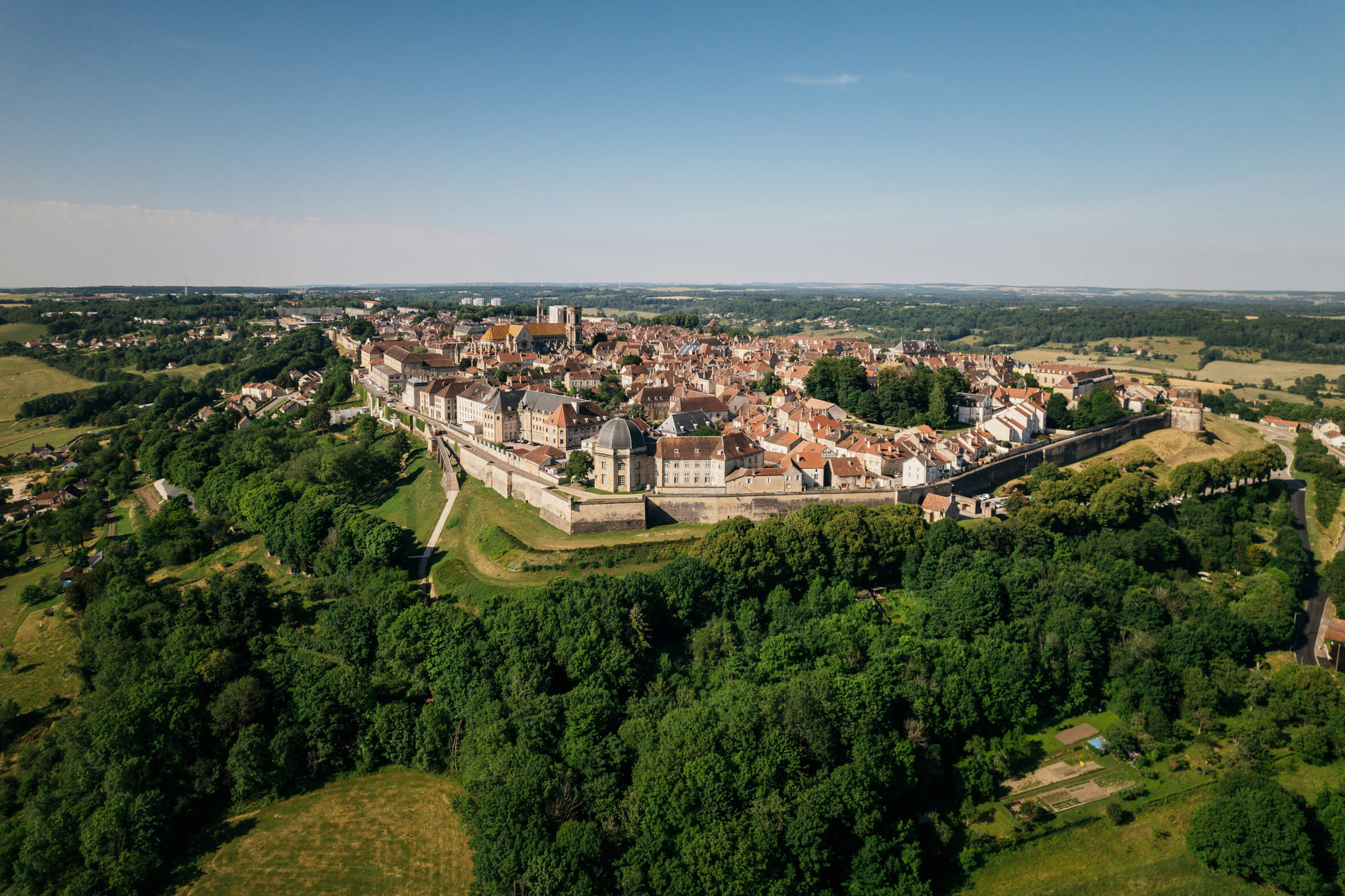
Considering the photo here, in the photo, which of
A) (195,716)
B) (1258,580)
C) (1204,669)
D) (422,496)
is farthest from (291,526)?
(1258,580)

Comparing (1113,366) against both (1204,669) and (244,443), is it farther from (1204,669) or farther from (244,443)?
(244,443)

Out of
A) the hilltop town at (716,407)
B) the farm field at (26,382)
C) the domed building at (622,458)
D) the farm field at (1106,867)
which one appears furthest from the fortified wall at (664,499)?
the farm field at (26,382)

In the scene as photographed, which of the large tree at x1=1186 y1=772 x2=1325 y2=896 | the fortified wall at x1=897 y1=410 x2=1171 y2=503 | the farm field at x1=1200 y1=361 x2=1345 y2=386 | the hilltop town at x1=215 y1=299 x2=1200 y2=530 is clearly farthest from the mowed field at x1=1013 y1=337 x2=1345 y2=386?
the large tree at x1=1186 y1=772 x2=1325 y2=896

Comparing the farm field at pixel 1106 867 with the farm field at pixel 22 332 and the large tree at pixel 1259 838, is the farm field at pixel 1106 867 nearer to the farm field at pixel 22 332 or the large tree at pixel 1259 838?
the large tree at pixel 1259 838

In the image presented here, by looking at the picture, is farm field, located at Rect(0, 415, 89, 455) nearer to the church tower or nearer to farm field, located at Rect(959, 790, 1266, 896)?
the church tower

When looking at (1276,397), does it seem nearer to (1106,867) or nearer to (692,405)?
(692,405)

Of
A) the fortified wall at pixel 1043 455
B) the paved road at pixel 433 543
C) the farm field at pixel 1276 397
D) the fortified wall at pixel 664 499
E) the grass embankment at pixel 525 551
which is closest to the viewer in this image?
the grass embankment at pixel 525 551
